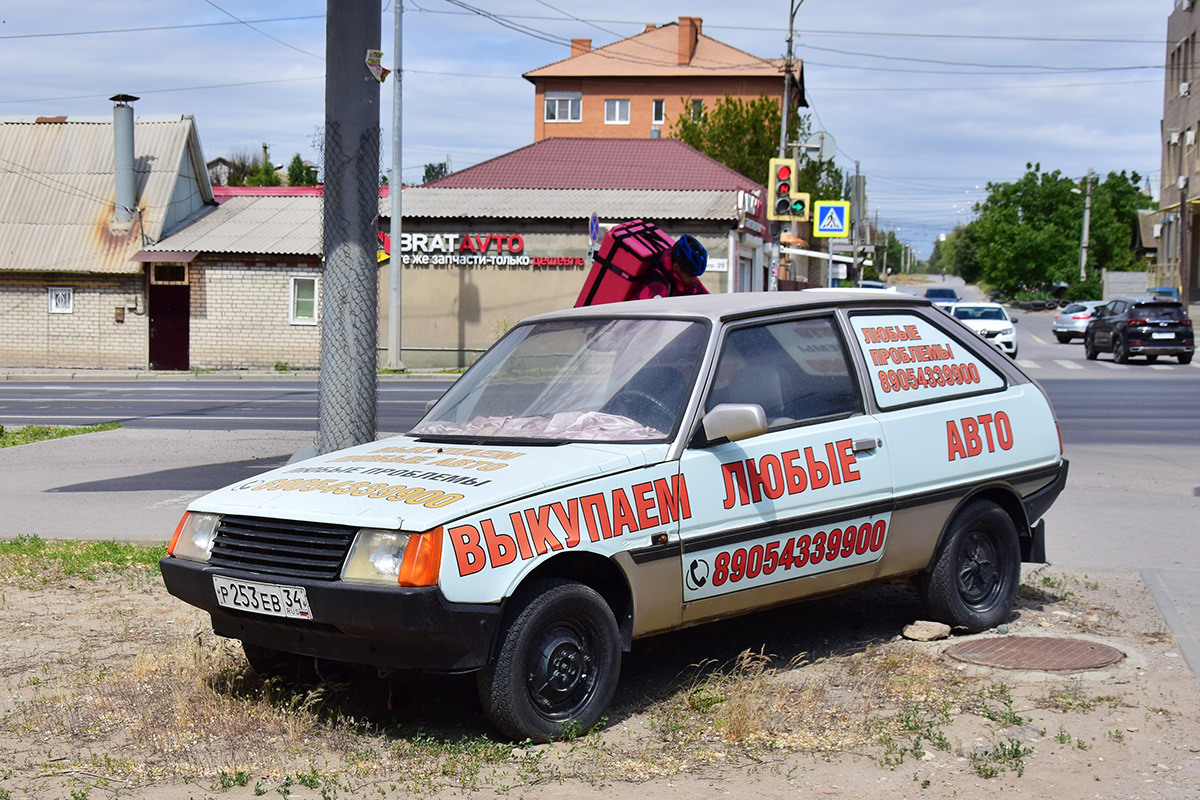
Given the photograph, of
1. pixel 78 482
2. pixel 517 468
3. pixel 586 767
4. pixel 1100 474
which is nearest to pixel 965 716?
pixel 586 767

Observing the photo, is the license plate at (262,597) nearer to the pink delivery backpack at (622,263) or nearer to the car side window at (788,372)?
the car side window at (788,372)

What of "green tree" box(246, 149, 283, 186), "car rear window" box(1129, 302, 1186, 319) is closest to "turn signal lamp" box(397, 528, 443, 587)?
"car rear window" box(1129, 302, 1186, 319)

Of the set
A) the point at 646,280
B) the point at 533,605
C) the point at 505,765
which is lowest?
the point at 505,765

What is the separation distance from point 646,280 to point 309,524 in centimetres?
395

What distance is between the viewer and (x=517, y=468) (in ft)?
15.4

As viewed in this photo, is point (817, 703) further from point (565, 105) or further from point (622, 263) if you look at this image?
point (565, 105)

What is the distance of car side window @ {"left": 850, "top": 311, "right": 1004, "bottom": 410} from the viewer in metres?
5.96

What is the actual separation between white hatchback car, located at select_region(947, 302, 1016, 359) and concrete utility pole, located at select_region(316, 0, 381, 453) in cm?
2849

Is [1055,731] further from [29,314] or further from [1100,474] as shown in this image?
[29,314]

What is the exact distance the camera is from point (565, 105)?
2948 inches

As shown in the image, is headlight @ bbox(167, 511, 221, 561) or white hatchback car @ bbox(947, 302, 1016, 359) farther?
white hatchback car @ bbox(947, 302, 1016, 359)

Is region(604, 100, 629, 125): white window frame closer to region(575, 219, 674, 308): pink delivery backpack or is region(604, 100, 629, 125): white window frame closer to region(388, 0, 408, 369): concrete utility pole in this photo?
region(388, 0, 408, 369): concrete utility pole

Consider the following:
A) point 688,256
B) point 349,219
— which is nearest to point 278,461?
point 349,219

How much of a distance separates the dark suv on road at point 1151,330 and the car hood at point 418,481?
101ft
